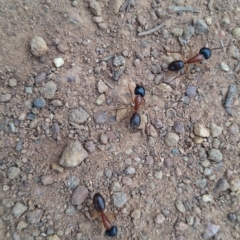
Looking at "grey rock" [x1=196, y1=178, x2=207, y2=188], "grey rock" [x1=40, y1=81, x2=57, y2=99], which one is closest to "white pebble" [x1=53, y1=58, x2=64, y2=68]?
"grey rock" [x1=40, y1=81, x2=57, y2=99]

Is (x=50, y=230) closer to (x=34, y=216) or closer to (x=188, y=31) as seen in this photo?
(x=34, y=216)

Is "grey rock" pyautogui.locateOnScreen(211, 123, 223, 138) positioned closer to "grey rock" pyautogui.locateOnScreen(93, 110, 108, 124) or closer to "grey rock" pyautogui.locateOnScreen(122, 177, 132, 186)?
"grey rock" pyautogui.locateOnScreen(122, 177, 132, 186)

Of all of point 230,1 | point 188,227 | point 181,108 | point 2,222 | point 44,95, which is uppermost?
point 230,1

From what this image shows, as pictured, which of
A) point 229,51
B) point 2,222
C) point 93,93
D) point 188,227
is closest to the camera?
point 2,222

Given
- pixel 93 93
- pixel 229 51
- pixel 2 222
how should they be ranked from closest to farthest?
pixel 2 222 < pixel 93 93 < pixel 229 51

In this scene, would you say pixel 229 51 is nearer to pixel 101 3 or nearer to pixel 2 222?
pixel 101 3

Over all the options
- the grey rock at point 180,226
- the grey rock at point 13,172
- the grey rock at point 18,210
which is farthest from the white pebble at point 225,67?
the grey rock at point 18,210

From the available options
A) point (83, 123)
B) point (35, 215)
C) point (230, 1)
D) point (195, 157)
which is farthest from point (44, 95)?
point (230, 1)
